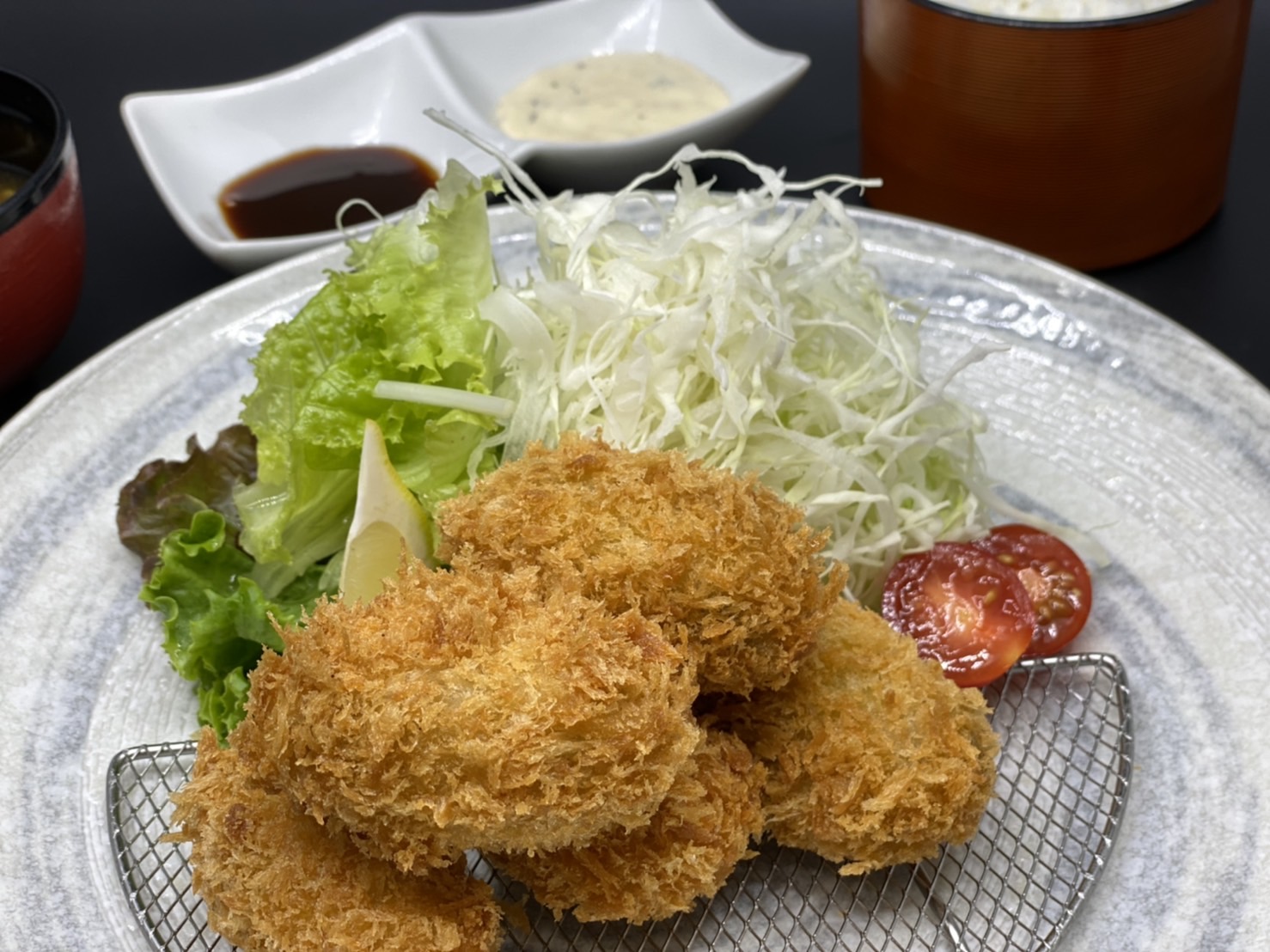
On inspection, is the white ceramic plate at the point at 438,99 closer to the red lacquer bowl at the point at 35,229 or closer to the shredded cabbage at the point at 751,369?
the red lacquer bowl at the point at 35,229

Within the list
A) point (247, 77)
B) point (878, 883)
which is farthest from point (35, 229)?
point (878, 883)

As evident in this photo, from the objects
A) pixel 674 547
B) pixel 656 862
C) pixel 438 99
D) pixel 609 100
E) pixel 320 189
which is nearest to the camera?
pixel 656 862

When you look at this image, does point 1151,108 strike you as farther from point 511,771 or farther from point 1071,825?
point 511,771

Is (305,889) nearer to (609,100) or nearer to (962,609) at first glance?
(962,609)

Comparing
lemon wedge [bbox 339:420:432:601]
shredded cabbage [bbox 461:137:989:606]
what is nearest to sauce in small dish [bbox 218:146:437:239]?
shredded cabbage [bbox 461:137:989:606]

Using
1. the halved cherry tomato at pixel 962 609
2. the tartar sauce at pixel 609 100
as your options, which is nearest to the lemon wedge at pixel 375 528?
the halved cherry tomato at pixel 962 609

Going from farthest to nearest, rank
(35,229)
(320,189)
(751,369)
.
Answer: (320,189), (35,229), (751,369)
